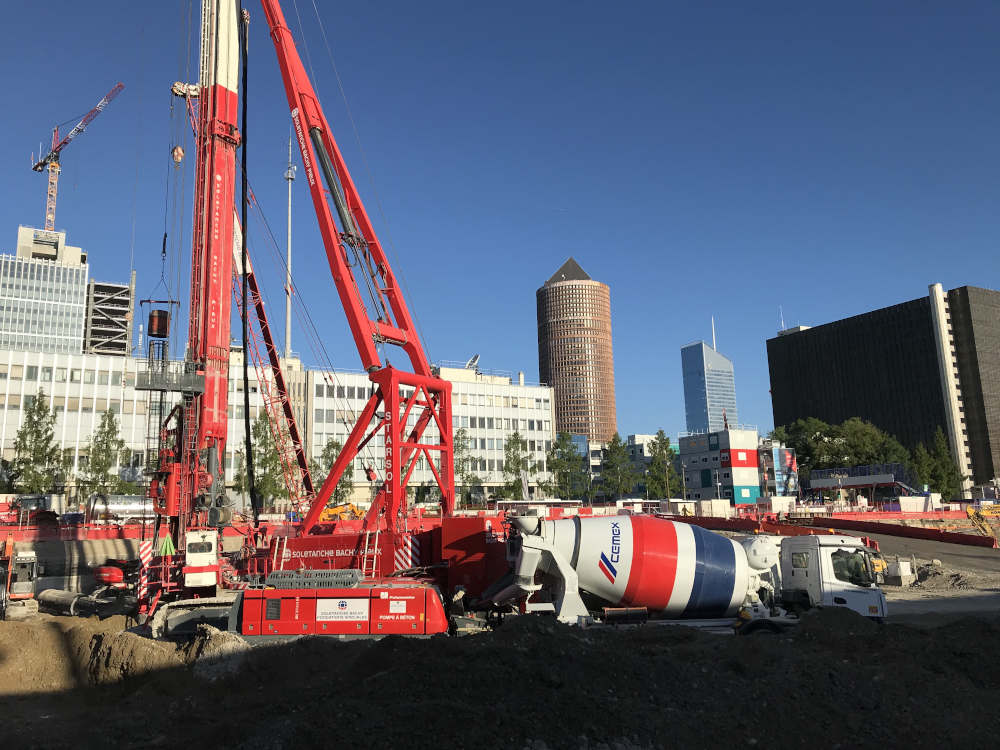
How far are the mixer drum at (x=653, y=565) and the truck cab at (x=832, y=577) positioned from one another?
107 cm

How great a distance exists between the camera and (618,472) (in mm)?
78188

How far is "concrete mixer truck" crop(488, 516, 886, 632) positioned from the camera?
51.1 ft

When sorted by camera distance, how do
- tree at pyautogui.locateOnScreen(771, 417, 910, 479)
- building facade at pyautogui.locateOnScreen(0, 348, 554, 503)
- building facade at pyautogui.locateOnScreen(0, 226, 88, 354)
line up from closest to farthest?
1. building facade at pyautogui.locateOnScreen(0, 348, 554, 503)
2. tree at pyautogui.locateOnScreen(771, 417, 910, 479)
3. building facade at pyautogui.locateOnScreen(0, 226, 88, 354)

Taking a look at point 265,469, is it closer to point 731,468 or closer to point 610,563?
point 610,563

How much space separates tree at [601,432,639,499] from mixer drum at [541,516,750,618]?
6146 centimetres

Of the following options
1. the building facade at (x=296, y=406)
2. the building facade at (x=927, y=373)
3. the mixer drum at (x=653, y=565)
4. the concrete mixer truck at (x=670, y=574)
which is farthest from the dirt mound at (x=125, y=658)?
the building facade at (x=927, y=373)

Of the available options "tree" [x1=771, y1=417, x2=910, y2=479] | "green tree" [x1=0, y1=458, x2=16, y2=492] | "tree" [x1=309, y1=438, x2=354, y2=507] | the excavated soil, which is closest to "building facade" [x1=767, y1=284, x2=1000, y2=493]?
"tree" [x1=771, y1=417, x2=910, y2=479]

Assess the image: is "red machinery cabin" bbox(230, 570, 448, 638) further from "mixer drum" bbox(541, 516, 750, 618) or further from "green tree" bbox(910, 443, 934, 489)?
"green tree" bbox(910, 443, 934, 489)

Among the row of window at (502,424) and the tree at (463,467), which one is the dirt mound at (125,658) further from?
the row of window at (502,424)

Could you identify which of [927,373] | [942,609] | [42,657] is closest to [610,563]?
[42,657]

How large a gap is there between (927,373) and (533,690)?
155372 millimetres

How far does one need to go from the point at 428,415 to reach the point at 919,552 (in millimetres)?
26689

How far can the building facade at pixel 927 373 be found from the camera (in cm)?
13688

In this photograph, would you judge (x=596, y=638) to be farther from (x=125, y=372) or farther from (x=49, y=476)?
(x=125, y=372)
